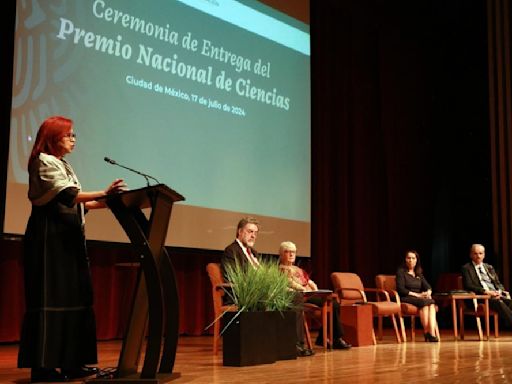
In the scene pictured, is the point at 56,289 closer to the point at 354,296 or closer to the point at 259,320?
the point at 259,320

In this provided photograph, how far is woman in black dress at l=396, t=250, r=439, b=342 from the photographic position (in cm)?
716

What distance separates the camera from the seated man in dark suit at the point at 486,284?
24.8 ft

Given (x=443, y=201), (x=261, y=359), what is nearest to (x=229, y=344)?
(x=261, y=359)

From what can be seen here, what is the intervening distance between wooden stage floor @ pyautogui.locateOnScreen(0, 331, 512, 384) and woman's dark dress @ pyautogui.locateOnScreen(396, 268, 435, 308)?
1152 mm

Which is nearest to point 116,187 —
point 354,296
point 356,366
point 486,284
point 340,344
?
point 356,366

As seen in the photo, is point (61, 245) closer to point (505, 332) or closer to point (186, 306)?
point (186, 306)

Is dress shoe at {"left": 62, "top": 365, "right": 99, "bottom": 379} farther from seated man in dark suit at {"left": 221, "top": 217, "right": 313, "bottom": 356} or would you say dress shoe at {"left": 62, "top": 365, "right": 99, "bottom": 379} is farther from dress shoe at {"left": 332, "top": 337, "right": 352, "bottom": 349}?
dress shoe at {"left": 332, "top": 337, "right": 352, "bottom": 349}

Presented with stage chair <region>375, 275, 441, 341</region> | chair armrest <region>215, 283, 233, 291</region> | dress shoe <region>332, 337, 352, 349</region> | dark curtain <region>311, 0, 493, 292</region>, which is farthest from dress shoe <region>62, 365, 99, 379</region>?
dark curtain <region>311, 0, 493, 292</region>

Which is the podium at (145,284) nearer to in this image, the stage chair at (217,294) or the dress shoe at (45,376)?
the dress shoe at (45,376)

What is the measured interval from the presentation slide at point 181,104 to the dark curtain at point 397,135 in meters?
1.26

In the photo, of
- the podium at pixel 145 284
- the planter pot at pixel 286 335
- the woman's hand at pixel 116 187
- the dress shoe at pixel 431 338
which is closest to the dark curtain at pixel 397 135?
the dress shoe at pixel 431 338

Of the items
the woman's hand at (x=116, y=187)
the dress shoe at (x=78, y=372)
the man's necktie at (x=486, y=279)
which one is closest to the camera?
the woman's hand at (x=116, y=187)

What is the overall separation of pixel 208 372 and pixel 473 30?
24.8 feet

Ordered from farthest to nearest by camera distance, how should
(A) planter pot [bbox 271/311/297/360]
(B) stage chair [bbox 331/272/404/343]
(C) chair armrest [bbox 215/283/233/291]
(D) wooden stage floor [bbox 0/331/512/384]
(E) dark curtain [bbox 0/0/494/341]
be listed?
(E) dark curtain [bbox 0/0/494/341] < (B) stage chair [bbox 331/272/404/343] < (C) chair armrest [bbox 215/283/233/291] < (A) planter pot [bbox 271/311/297/360] < (D) wooden stage floor [bbox 0/331/512/384]
